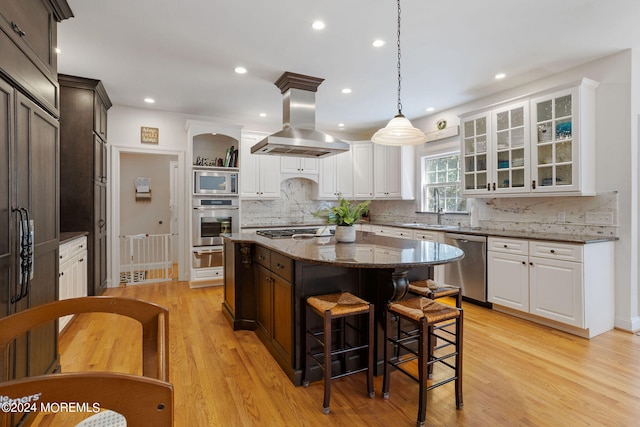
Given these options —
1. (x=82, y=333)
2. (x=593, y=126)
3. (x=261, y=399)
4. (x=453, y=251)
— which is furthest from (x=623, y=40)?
(x=82, y=333)

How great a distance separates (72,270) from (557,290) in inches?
184

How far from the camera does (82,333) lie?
319cm

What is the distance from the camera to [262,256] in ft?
9.80

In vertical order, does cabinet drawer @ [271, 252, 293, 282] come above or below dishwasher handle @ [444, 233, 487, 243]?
below

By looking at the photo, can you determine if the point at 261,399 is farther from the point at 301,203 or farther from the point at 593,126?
the point at 301,203

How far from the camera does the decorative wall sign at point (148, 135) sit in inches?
201

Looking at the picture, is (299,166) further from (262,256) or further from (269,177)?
(262,256)

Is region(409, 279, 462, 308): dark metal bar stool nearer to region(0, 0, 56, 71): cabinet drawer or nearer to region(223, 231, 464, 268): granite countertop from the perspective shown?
region(223, 231, 464, 268): granite countertop

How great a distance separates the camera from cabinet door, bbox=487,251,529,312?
3.51 m

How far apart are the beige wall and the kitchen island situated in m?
4.79

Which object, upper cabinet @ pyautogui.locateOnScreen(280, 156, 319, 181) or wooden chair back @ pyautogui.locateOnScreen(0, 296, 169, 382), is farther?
upper cabinet @ pyautogui.locateOnScreen(280, 156, 319, 181)

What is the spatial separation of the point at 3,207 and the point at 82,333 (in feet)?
6.88

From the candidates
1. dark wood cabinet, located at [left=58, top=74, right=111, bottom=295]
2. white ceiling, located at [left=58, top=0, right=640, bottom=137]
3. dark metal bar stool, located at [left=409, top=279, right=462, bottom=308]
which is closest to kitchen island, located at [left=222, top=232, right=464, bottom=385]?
dark metal bar stool, located at [left=409, top=279, right=462, bottom=308]

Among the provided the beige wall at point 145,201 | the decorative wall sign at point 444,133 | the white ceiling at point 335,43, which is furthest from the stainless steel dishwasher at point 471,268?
the beige wall at point 145,201
